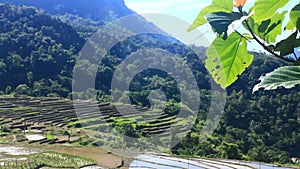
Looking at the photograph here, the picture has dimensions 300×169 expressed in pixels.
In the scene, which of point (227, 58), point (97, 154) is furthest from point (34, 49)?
point (227, 58)

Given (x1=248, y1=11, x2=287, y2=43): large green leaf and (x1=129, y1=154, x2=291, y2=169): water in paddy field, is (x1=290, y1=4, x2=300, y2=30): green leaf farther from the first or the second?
(x1=129, y1=154, x2=291, y2=169): water in paddy field

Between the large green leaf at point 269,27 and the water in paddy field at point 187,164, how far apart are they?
27.6 feet

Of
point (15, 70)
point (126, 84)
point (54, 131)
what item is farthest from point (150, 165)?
point (15, 70)

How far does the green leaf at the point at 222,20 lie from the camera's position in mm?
251

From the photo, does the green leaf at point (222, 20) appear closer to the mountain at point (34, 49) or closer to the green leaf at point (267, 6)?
the green leaf at point (267, 6)

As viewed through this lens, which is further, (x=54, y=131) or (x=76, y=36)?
(x=76, y=36)

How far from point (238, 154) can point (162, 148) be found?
2170 millimetres

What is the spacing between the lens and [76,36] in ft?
73.8

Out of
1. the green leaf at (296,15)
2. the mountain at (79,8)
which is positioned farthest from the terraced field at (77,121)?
the mountain at (79,8)

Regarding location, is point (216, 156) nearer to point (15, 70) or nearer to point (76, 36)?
point (15, 70)

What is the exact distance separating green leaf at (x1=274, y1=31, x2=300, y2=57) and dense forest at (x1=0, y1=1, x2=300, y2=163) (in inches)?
210

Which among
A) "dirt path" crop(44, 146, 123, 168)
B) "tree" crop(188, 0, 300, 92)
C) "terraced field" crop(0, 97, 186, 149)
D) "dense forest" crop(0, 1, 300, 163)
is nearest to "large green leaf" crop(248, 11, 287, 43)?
"tree" crop(188, 0, 300, 92)

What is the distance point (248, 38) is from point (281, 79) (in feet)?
0.25

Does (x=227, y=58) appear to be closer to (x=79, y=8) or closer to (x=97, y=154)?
(x=97, y=154)
